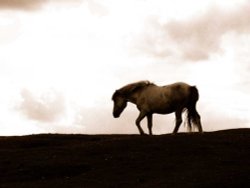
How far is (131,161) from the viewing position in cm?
3244

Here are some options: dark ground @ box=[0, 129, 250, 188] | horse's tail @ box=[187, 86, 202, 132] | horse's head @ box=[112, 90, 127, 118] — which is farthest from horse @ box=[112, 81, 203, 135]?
dark ground @ box=[0, 129, 250, 188]

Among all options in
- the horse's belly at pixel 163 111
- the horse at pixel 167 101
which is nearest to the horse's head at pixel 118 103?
the horse at pixel 167 101

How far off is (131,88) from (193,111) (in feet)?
Answer: 12.5

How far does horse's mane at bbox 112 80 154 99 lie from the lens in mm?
41188

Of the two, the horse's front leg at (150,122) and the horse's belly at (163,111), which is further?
the horse's front leg at (150,122)

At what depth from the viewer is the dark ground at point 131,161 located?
29156mm

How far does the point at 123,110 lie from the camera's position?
43281 millimetres

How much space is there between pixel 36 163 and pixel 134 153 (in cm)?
443

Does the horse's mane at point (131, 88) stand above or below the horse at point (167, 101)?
above

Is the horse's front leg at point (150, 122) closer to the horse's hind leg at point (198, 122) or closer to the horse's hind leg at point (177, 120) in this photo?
the horse's hind leg at point (177, 120)

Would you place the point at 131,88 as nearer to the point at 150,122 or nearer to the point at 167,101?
the point at 150,122

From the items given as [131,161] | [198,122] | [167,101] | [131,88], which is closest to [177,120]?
[167,101]

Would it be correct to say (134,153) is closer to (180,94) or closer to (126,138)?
(126,138)

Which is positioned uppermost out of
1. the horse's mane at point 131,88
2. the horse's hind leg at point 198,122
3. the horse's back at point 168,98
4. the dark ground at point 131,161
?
the horse's mane at point 131,88
